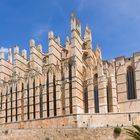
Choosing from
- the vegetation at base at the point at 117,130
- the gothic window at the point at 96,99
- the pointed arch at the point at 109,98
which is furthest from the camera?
the gothic window at the point at 96,99

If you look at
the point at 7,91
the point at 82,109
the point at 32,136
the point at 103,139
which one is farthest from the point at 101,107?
the point at 7,91

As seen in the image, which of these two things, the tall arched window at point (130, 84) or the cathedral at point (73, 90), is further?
the tall arched window at point (130, 84)

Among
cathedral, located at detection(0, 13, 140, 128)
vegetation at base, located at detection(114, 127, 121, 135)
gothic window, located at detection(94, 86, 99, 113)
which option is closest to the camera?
vegetation at base, located at detection(114, 127, 121, 135)

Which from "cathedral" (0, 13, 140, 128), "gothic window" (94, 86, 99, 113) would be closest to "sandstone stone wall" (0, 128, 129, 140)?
"cathedral" (0, 13, 140, 128)

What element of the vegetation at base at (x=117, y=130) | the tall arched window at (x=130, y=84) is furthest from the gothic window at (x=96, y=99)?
the vegetation at base at (x=117, y=130)

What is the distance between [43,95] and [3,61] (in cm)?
934

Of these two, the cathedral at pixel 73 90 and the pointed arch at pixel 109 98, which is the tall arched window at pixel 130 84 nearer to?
the cathedral at pixel 73 90

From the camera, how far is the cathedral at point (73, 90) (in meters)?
33.9

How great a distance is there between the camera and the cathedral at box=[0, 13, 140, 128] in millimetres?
33875

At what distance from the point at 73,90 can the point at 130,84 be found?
626cm

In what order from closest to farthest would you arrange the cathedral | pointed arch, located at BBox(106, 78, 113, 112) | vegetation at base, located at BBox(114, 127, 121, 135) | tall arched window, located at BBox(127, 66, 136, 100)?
1. vegetation at base, located at BBox(114, 127, 121, 135)
2. the cathedral
3. pointed arch, located at BBox(106, 78, 113, 112)
4. tall arched window, located at BBox(127, 66, 136, 100)

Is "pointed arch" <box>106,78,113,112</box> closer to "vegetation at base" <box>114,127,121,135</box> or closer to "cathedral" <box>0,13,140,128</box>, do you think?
"cathedral" <box>0,13,140,128</box>

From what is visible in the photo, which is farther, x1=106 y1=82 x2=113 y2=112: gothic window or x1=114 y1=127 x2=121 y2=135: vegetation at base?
x1=106 y1=82 x2=113 y2=112: gothic window

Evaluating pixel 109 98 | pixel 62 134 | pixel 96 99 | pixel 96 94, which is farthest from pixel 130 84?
pixel 62 134
